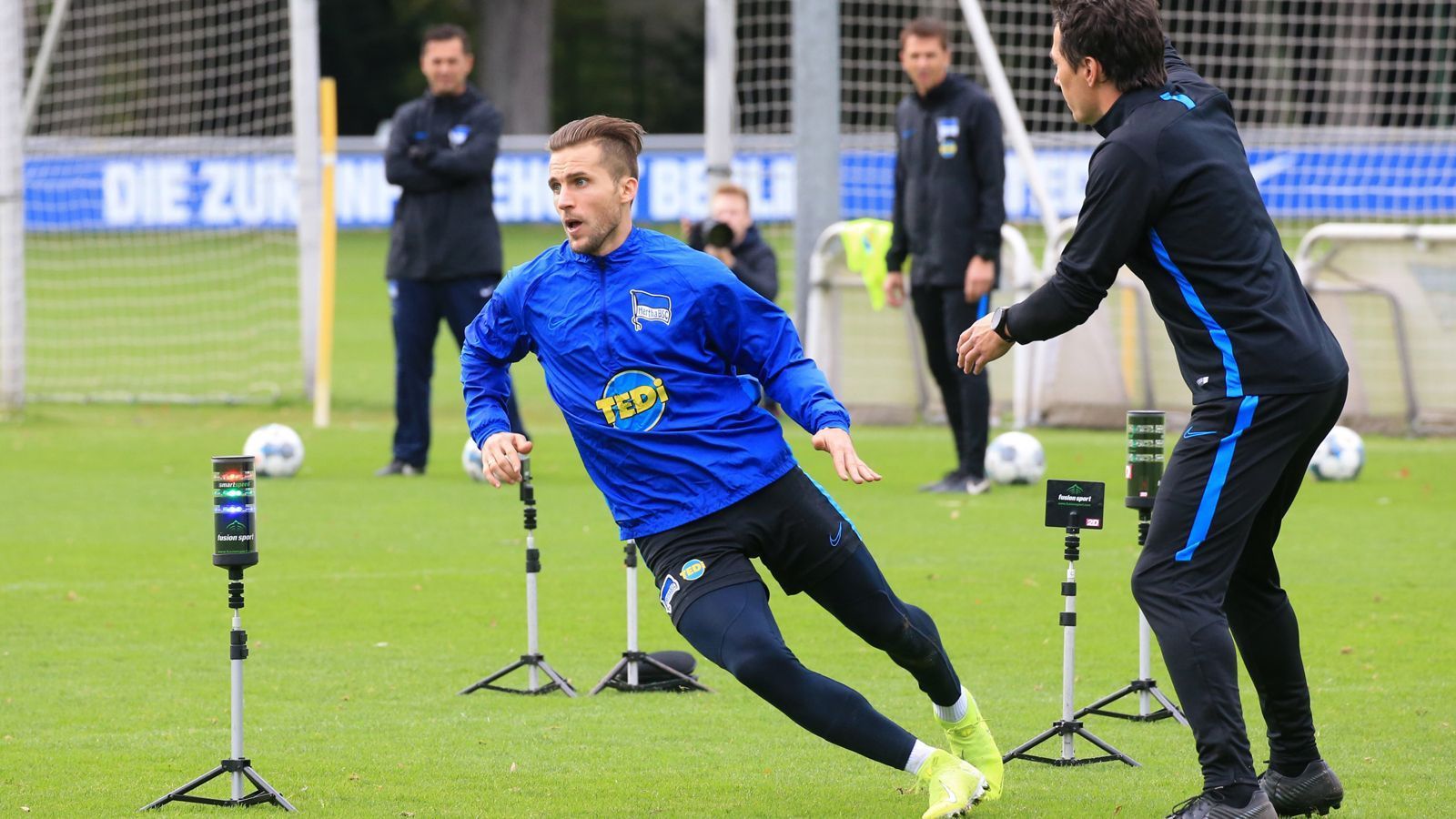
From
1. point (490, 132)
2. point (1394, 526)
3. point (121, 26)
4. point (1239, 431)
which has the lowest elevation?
point (1394, 526)

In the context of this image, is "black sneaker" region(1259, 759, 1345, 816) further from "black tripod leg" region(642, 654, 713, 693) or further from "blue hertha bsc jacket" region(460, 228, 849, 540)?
"black tripod leg" region(642, 654, 713, 693)

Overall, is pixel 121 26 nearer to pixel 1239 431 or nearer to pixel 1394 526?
pixel 1394 526

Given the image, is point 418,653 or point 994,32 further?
point 994,32

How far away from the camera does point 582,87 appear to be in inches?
1858

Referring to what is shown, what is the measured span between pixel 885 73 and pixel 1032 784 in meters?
23.9

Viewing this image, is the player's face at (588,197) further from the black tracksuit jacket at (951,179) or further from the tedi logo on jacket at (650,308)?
the black tracksuit jacket at (951,179)

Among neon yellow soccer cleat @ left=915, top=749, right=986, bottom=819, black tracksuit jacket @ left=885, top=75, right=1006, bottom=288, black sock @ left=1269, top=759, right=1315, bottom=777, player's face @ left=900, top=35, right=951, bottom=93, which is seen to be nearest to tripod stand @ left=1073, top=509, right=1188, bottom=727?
black sock @ left=1269, top=759, right=1315, bottom=777

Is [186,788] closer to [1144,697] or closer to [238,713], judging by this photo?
[238,713]

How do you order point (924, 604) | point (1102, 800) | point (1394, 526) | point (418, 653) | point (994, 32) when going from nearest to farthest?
1. point (1102, 800)
2. point (418, 653)
3. point (924, 604)
4. point (1394, 526)
5. point (994, 32)

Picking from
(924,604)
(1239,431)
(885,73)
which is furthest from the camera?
(885,73)

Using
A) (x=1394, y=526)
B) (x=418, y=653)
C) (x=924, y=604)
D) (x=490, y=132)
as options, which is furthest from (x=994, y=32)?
(x=418, y=653)

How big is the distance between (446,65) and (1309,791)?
7.93 metres

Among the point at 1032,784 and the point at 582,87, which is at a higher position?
the point at 582,87

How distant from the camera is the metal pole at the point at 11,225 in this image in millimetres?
14508
